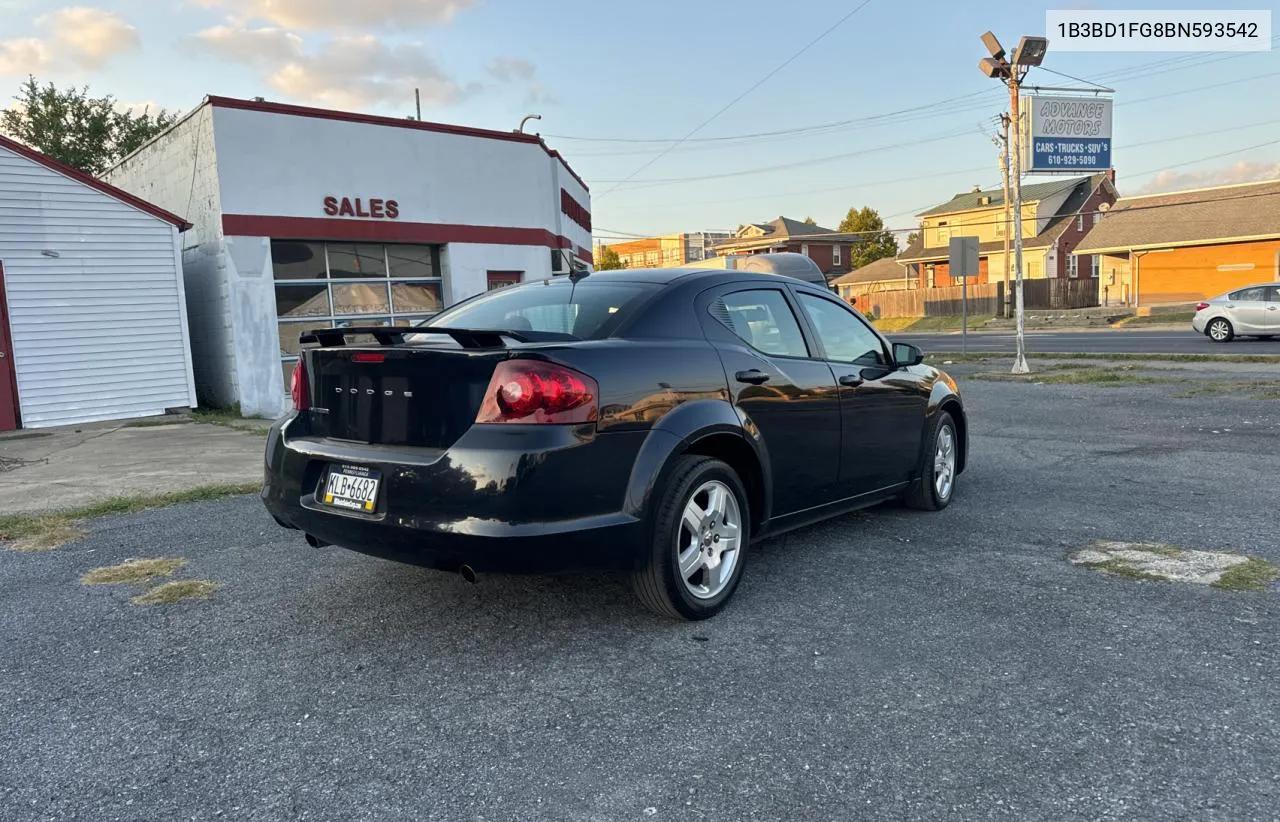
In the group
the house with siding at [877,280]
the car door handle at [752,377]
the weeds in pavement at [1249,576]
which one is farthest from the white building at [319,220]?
the house with siding at [877,280]

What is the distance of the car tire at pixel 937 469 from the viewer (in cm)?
562

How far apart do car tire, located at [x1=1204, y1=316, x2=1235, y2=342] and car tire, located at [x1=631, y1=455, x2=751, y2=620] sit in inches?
942

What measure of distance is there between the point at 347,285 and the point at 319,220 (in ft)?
3.99

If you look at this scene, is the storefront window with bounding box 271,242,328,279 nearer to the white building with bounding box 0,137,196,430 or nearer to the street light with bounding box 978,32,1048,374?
the white building with bounding box 0,137,196,430

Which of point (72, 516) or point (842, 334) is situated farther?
point (72, 516)

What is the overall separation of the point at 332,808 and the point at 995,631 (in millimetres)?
2617

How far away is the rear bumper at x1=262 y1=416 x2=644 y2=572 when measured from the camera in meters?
3.21

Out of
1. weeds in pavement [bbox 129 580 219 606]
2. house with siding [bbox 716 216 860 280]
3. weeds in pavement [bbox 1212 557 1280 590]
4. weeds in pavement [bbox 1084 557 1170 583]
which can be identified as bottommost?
weeds in pavement [bbox 1212 557 1280 590]

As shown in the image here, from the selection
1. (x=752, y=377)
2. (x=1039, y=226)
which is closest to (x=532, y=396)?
(x=752, y=377)

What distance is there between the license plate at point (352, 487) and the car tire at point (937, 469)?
11.5 ft

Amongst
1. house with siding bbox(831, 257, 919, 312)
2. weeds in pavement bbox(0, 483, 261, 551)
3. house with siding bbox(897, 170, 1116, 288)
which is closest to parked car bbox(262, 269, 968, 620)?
weeds in pavement bbox(0, 483, 261, 551)

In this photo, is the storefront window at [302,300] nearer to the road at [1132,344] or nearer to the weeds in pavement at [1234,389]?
the weeds in pavement at [1234,389]

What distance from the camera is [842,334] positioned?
5.17m

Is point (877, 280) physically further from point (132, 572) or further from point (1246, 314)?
point (132, 572)
